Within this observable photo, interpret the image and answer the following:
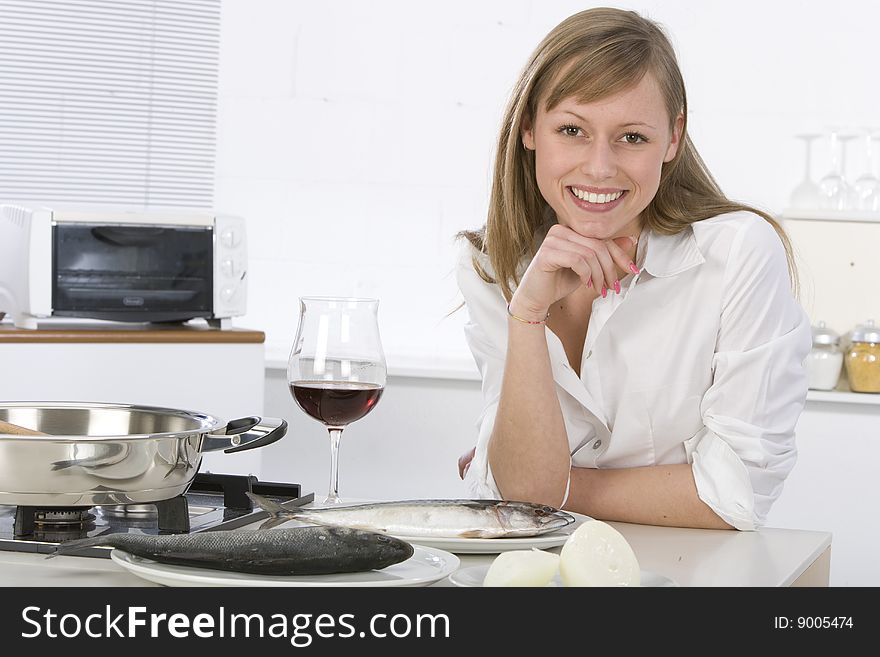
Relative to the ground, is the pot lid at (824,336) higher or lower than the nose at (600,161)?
lower

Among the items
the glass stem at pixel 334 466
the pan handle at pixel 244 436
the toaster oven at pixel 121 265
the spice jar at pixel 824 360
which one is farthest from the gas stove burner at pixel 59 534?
the spice jar at pixel 824 360

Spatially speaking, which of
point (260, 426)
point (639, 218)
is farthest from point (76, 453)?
point (639, 218)

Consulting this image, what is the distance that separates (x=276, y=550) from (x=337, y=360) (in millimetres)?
302

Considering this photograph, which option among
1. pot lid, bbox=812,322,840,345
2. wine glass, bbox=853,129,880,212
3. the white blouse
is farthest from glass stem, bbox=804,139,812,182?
the white blouse

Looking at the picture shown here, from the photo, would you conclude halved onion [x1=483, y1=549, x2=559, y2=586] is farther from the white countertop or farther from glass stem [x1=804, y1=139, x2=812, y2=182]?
glass stem [x1=804, y1=139, x2=812, y2=182]

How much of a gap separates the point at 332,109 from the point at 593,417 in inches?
86.0

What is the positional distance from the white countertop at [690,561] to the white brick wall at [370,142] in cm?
221

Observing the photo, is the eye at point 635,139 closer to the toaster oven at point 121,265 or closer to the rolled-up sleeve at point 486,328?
the rolled-up sleeve at point 486,328

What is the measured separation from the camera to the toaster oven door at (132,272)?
2902 mm

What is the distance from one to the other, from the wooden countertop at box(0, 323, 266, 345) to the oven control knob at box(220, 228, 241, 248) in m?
0.24

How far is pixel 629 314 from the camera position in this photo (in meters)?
1.64

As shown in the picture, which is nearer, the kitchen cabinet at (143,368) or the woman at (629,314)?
the woman at (629,314)

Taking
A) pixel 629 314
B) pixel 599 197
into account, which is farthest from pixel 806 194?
pixel 599 197
